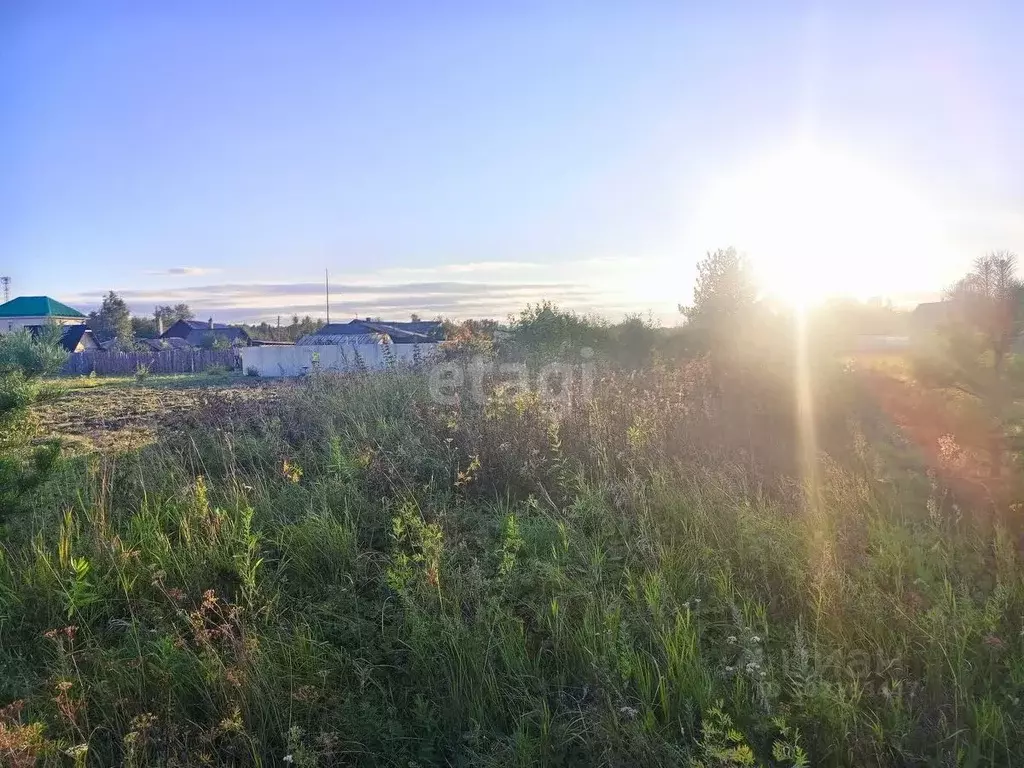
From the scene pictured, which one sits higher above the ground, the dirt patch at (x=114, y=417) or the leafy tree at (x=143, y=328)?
the leafy tree at (x=143, y=328)

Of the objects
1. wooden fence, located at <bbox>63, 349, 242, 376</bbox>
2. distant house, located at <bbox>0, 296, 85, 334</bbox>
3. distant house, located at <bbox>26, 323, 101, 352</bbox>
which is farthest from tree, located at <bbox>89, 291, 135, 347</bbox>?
wooden fence, located at <bbox>63, 349, 242, 376</bbox>

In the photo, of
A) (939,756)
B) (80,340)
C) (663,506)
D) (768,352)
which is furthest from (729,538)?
(80,340)

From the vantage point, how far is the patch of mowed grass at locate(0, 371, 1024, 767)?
1.79m

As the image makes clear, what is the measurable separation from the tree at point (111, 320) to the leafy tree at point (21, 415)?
215ft

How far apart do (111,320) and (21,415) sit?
70928mm

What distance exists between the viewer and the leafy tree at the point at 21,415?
282 cm

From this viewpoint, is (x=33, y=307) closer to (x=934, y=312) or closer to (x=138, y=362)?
(x=138, y=362)

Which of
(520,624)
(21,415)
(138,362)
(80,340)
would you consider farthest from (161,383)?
(80,340)

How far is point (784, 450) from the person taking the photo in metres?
3.96

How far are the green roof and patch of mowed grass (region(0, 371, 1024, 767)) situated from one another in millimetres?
65152

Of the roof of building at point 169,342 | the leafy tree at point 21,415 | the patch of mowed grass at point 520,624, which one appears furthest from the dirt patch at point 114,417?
the roof of building at point 169,342

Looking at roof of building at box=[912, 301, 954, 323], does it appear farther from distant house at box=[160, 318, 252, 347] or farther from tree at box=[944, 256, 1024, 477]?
distant house at box=[160, 318, 252, 347]

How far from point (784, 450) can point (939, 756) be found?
2495mm

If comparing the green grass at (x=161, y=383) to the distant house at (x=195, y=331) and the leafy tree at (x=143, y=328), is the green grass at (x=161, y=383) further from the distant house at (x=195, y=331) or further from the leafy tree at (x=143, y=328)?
the leafy tree at (x=143, y=328)
